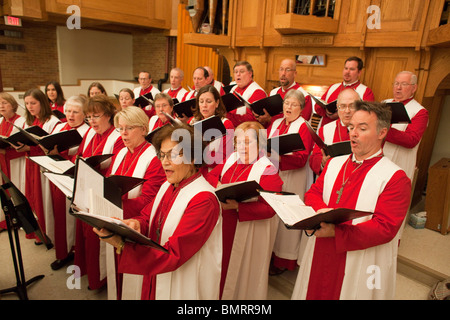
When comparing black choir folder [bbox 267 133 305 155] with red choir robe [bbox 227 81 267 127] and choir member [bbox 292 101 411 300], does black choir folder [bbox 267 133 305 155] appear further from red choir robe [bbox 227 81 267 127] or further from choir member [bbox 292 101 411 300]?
red choir robe [bbox 227 81 267 127]

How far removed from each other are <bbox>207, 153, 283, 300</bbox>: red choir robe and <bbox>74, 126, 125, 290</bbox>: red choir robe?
3.70ft

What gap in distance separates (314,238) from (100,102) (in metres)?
2.30

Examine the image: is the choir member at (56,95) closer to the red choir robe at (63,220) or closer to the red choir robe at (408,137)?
the red choir robe at (63,220)

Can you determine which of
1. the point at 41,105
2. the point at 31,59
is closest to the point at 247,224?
the point at 41,105

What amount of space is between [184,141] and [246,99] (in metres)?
3.22

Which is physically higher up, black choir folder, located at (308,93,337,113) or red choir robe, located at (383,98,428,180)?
black choir folder, located at (308,93,337,113)

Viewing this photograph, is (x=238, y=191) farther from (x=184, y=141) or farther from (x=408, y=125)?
(x=408, y=125)

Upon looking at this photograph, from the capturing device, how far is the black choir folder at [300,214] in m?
1.59

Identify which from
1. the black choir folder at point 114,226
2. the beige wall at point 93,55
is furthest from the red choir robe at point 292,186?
the beige wall at point 93,55

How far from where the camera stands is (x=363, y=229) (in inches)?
71.5

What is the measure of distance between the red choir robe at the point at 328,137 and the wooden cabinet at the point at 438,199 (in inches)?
71.9

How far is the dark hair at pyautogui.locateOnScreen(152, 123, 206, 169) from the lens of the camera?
1.89 meters

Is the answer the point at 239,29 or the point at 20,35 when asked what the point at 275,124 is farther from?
the point at 20,35

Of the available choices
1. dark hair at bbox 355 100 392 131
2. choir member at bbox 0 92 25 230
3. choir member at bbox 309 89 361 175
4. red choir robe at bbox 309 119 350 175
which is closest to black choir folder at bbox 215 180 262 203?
dark hair at bbox 355 100 392 131
